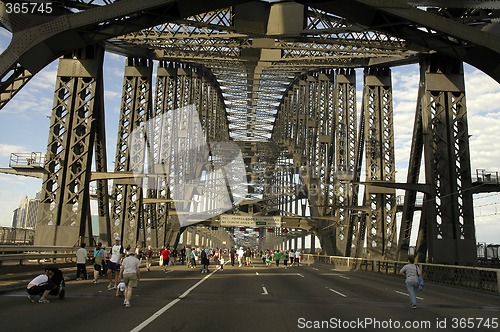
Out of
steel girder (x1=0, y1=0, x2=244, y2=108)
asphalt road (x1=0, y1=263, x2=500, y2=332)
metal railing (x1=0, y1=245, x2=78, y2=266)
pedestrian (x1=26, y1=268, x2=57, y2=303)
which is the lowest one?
asphalt road (x1=0, y1=263, x2=500, y2=332)

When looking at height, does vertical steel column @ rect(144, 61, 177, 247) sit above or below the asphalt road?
above

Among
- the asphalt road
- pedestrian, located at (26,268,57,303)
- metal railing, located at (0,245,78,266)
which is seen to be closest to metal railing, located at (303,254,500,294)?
the asphalt road

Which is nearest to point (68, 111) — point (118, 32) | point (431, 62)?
point (118, 32)

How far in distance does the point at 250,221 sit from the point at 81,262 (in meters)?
45.5

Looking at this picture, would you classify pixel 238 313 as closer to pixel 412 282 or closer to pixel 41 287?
pixel 412 282

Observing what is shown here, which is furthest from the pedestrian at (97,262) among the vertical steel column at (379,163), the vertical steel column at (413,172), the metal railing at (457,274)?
the vertical steel column at (379,163)

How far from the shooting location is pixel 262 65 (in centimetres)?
4328

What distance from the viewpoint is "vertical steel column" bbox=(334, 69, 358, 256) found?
4634 cm

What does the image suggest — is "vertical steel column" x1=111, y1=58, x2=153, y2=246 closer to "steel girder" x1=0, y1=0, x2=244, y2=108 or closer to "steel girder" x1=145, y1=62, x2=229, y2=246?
"steel girder" x1=145, y1=62, x2=229, y2=246

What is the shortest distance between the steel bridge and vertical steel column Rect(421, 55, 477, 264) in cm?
7

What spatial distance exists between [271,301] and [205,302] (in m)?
1.87

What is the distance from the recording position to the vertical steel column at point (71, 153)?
24.8 m

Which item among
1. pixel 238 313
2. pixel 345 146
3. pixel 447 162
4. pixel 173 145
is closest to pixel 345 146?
pixel 345 146

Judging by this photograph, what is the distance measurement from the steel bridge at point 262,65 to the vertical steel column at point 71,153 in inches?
2.7
